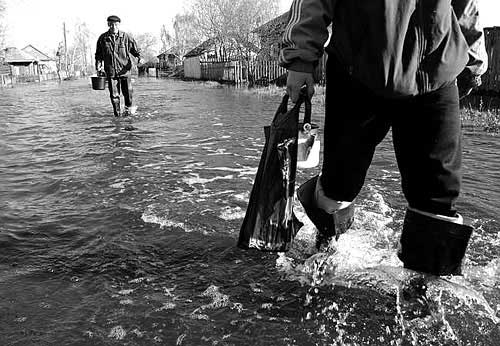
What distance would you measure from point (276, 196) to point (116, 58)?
29.1 ft

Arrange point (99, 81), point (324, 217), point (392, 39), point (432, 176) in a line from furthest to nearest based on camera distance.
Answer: point (99, 81), point (324, 217), point (432, 176), point (392, 39)

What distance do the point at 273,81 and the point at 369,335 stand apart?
70.0 ft

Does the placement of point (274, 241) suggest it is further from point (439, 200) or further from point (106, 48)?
point (106, 48)

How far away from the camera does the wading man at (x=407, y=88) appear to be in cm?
201

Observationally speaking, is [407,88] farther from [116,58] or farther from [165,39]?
[165,39]

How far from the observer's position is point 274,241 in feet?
7.82

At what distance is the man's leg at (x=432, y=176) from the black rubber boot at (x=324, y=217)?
0.44 m

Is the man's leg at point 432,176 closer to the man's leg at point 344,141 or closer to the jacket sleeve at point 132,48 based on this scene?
the man's leg at point 344,141

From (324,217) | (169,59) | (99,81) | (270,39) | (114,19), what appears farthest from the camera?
(169,59)

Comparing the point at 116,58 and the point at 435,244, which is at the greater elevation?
the point at 116,58

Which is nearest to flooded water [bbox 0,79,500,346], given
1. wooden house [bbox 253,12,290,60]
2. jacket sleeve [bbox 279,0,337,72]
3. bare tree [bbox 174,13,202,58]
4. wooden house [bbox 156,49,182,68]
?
jacket sleeve [bbox 279,0,337,72]

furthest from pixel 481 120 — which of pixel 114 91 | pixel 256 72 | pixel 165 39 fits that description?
pixel 165 39

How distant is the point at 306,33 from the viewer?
2.21 metres

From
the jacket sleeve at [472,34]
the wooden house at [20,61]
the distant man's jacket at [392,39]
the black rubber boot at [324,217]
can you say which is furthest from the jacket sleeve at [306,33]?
the wooden house at [20,61]
